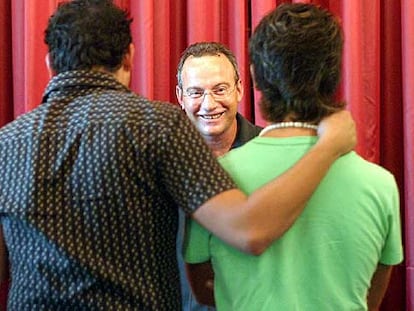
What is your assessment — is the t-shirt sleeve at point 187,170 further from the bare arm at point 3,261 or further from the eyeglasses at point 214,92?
the eyeglasses at point 214,92

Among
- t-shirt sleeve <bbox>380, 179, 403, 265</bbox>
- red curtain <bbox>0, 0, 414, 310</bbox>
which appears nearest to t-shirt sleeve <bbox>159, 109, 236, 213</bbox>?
t-shirt sleeve <bbox>380, 179, 403, 265</bbox>

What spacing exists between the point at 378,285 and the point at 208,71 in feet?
2.73

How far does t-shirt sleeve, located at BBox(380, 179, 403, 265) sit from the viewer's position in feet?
3.58

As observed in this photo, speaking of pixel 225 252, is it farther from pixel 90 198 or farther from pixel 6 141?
pixel 6 141

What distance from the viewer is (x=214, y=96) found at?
1.82 m

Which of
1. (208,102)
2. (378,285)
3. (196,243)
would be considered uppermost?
(208,102)

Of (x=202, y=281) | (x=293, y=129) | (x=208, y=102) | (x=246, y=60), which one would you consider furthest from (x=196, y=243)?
(x=246, y=60)

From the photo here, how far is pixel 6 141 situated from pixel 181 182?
12.3 inches

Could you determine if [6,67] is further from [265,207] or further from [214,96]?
[265,207]

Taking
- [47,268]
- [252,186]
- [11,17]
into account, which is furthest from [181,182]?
[11,17]

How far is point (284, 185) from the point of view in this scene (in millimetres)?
998

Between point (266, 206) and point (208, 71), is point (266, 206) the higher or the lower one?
the lower one

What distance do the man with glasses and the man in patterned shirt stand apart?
0.72m

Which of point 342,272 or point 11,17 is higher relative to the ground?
point 11,17
